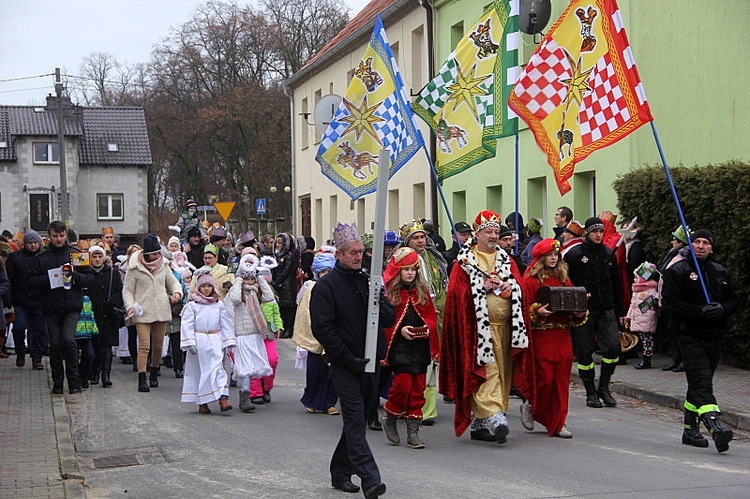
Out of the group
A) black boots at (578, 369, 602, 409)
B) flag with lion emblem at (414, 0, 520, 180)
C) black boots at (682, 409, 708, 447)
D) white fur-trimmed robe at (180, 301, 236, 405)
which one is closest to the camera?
black boots at (682, 409, 708, 447)

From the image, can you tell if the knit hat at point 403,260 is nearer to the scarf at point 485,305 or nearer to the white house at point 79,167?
the scarf at point 485,305

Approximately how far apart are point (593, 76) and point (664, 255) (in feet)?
14.3

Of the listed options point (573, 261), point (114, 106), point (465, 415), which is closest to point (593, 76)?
point (573, 261)

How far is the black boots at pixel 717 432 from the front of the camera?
9.30 m

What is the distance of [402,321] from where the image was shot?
987cm

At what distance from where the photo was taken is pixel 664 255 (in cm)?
1602

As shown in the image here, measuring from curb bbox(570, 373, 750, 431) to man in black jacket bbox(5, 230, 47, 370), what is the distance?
7431mm

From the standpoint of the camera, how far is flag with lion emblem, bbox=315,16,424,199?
14.8 m

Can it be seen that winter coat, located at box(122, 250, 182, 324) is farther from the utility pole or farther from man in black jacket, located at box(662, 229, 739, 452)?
the utility pole

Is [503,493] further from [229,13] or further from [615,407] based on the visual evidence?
[229,13]

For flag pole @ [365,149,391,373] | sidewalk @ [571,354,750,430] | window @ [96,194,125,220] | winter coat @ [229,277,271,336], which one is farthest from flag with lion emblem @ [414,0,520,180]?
window @ [96,194,125,220]

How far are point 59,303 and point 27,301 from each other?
3.13 metres

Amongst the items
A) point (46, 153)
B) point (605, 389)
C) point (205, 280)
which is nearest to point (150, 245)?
point (205, 280)

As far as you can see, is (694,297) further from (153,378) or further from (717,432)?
(153,378)
